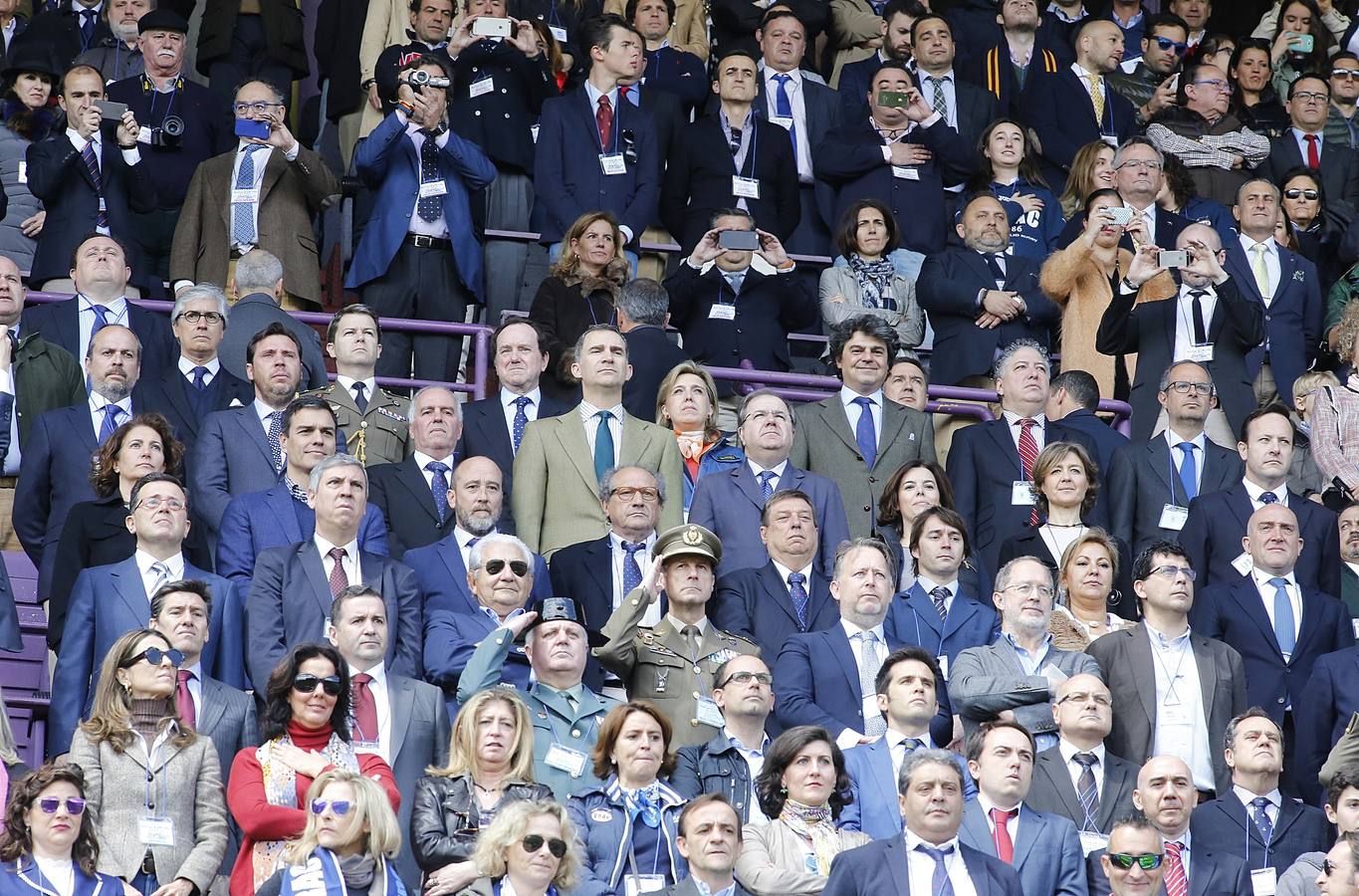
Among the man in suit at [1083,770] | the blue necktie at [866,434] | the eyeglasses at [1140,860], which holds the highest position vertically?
the blue necktie at [866,434]

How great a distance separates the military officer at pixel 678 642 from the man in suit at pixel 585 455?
0.86m

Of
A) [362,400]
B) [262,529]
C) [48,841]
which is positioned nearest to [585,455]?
[362,400]

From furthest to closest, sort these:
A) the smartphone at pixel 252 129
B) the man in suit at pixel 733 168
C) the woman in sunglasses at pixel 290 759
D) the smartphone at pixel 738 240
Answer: the man in suit at pixel 733 168 → the smartphone at pixel 738 240 → the smartphone at pixel 252 129 → the woman in sunglasses at pixel 290 759

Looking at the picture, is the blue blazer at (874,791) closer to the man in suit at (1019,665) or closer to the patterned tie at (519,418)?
the man in suit at (1019,665)

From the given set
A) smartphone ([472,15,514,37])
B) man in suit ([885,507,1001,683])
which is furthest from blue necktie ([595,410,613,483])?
smartphone ([472,15,514,37])

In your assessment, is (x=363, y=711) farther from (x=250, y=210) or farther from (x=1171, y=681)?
(x=250, y=210)

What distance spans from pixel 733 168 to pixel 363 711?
5.03 meters

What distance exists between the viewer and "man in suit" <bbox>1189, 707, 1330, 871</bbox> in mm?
8594

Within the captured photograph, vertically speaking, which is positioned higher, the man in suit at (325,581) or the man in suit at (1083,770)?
the man in suit at (325,581)

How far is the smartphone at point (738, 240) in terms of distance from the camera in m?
11.2

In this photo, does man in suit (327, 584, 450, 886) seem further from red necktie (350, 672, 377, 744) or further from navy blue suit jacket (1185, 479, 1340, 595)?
navy blue suit jacket (1185, 479, 1340, 595)

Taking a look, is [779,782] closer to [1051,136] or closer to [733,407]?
[733,407]

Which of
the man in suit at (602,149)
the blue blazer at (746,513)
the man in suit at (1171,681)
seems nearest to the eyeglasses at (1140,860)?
the man in suit at (1171,681)

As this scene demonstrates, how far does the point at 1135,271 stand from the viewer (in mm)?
11484
